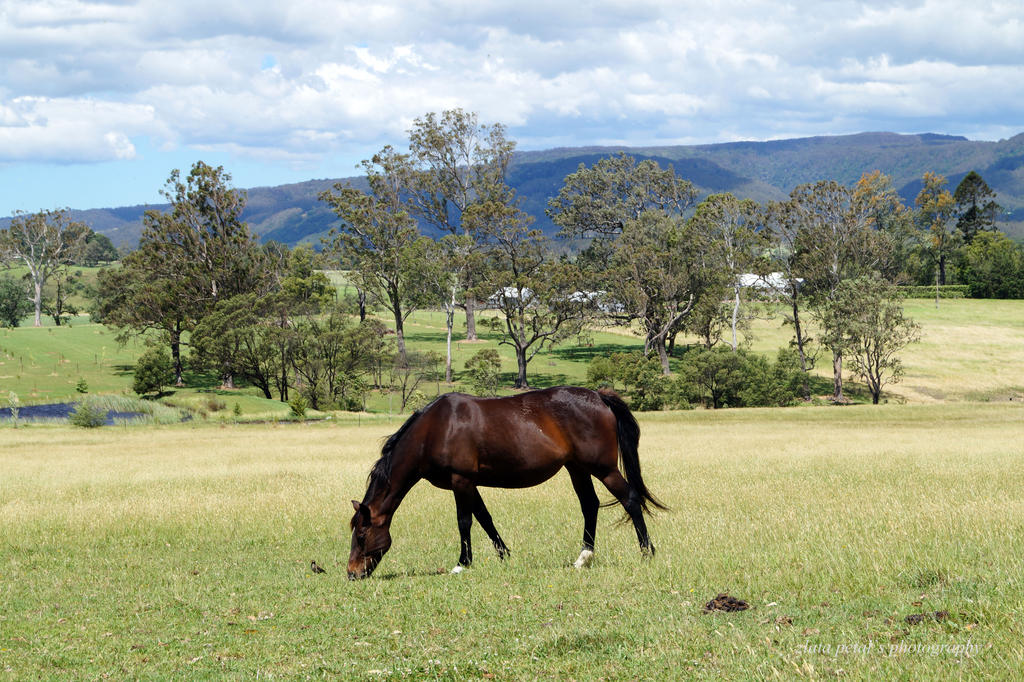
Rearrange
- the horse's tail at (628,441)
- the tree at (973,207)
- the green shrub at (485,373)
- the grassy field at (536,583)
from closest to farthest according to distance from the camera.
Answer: the grassy field at (536,583)
the horse's tail at (628,441)
the green shrub at (485,373)
the tree at (973,207)

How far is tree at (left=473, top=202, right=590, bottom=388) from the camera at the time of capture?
76.0 meters

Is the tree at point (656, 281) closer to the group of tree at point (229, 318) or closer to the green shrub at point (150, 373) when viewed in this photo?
the group of tree at point (229, 318)

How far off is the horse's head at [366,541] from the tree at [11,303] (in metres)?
120

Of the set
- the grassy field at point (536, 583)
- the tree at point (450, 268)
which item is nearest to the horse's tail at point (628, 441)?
the grassy field at point (536, 583)

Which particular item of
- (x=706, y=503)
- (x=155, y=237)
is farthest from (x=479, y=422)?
(x=155, y=237)

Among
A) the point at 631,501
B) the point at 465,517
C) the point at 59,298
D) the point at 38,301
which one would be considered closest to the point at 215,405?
the point at 465,517

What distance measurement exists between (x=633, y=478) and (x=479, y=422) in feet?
7.87

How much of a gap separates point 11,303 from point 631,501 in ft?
420

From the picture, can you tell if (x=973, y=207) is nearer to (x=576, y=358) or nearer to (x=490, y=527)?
(x=576, y=358)

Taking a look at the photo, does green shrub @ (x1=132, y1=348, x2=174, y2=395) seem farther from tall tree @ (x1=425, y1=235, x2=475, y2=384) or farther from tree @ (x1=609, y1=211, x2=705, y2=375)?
tree @ (x1=609, y1=211, x2=705, y2=375)

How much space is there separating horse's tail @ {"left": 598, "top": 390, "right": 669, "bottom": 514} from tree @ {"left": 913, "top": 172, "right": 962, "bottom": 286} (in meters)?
131

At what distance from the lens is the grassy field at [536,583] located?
21.7ft

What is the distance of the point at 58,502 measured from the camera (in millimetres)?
20312

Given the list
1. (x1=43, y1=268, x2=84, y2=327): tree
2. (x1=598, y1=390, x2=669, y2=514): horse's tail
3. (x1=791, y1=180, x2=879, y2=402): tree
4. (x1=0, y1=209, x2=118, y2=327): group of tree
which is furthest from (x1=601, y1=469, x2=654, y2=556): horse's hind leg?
(x1=43, y1=268, x2=84, y2=327): tree
